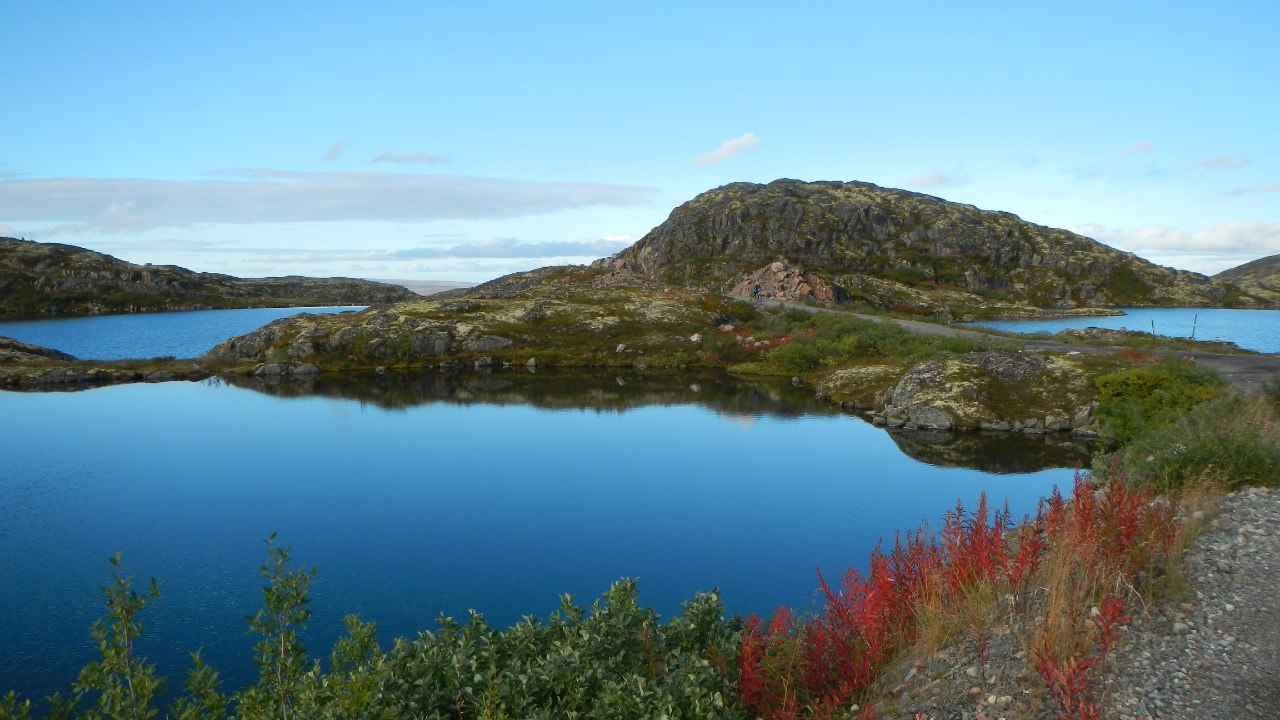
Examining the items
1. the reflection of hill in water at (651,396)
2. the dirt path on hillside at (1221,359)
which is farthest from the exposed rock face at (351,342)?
the dirt path on hillside at (1221,359)

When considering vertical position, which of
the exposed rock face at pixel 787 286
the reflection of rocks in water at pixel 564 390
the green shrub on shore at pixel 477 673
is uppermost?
the exposed rock face at pixel 787 286

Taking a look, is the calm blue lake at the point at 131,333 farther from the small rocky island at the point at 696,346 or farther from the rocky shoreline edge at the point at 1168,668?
the rocky shoreline edge at the point at 1168,668

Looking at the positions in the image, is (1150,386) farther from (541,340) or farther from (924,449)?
(541,340)

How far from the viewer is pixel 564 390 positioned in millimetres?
67938

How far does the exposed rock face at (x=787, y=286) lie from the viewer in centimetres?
12269

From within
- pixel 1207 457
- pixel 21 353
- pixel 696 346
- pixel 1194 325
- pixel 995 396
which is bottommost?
pixel 995 396

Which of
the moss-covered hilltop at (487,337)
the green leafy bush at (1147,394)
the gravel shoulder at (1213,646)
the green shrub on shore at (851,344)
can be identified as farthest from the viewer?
the moss-covered hilltop at (487,337)

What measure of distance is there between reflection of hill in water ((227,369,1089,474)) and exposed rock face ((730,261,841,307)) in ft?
168

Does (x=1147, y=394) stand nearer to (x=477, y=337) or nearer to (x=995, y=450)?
(x=995, y=450)

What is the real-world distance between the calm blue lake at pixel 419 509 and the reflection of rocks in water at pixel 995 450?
0.89ft

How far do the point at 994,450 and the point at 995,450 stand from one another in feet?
0.19

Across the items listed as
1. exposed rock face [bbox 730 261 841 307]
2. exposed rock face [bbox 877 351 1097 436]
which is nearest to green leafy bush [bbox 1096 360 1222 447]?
exposed rock face [bbox 877 351 1097 436]

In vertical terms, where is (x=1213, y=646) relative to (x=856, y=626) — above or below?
above

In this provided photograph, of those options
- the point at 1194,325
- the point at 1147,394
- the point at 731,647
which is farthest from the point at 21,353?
the point at 1194,325
